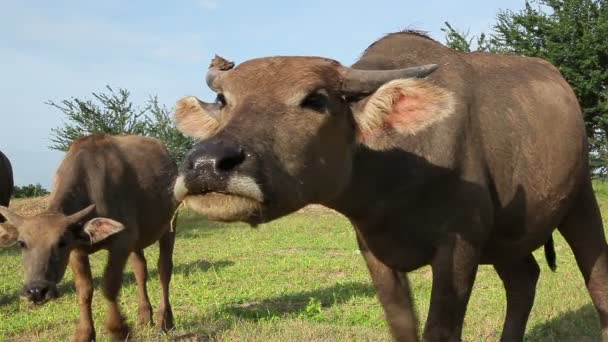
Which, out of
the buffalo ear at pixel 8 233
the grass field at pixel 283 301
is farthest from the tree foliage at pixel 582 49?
the buffalo ear at pixel 8 233

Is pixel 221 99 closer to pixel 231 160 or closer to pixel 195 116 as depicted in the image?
pixel 195 116

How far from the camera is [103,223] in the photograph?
6.51 meters

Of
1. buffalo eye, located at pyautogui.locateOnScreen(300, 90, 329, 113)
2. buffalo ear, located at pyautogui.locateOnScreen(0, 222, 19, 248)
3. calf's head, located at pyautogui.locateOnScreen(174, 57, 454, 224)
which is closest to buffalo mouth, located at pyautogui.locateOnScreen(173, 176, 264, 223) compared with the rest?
calf's head, located at pyautogui.locateOnScreen(174, 57, 454, 224)

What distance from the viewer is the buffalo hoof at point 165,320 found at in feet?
22.6

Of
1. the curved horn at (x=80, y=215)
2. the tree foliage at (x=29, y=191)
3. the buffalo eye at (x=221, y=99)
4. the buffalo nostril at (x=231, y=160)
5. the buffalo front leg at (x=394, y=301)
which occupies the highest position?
the buffalo eye at (x=221, y=99)

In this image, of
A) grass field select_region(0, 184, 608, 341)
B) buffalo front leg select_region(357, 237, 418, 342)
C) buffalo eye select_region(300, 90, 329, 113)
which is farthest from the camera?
grass field select_region(0, 184, 608, 341)

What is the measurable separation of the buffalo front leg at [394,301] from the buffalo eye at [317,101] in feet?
4.33

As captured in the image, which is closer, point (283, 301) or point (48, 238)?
point (48, 238)

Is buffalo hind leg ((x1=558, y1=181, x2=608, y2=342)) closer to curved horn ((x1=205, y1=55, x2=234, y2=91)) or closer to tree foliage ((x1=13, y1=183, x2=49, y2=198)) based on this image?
curved horn ((x1=205, y1=55, x2=234, y2=91))

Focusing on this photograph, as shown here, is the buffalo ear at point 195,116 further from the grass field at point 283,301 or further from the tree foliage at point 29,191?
the tree foliage at point 29,191

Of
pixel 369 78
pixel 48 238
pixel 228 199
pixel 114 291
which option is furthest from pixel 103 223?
pixel 228 199

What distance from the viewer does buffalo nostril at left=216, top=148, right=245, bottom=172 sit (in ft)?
8.50

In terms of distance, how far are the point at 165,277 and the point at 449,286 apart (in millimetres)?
4845

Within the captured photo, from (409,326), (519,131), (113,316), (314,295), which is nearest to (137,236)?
(113,316)
